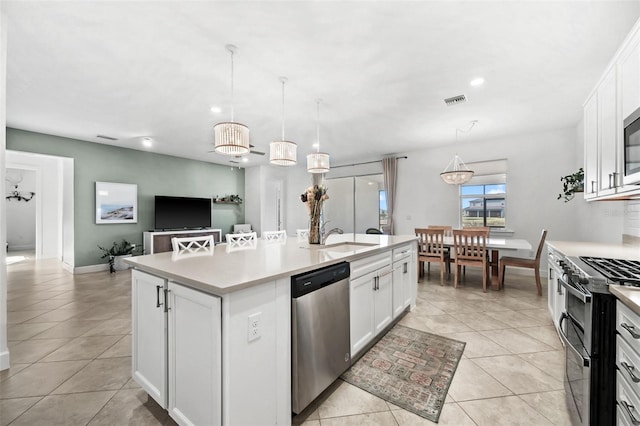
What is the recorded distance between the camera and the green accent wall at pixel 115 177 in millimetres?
4977

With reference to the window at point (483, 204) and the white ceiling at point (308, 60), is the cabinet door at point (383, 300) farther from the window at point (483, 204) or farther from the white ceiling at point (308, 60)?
the window at point (483, 204)

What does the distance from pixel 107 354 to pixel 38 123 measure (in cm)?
433

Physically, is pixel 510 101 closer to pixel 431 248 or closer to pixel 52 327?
pixel 431 248

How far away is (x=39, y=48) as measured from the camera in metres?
2.31

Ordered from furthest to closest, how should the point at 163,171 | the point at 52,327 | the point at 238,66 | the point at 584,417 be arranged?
1. the point at 163,171
2. the point at 52,327
3. the point at 238,66
4. the point at 584,417

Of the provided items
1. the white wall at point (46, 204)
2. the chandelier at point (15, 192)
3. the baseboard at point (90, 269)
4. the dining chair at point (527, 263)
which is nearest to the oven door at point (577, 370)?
the dining chair at point (527, 263)

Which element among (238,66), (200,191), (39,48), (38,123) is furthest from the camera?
(200,191)

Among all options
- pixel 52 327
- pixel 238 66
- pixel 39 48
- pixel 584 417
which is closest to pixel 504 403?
pixel 584 417

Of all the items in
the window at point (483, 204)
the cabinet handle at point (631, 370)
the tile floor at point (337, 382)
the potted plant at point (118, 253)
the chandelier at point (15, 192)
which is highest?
the chandelier at point (15, 192)

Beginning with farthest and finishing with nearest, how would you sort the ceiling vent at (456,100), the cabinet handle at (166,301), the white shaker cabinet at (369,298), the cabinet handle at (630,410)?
the ceiling vent at (456,100) → the white shaker cabinet at (369,298) → the cabinet handle at (166,301) → the cabinet handle at (630,410)

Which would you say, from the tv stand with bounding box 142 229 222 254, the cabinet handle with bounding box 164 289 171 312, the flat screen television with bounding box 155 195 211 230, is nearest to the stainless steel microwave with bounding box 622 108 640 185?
the cabinet handle with bounding box 164 289 171 312

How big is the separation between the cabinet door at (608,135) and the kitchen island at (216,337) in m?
2.27

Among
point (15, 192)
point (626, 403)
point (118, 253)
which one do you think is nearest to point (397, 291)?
point (626, 403)

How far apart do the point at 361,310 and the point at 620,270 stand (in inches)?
62.5
